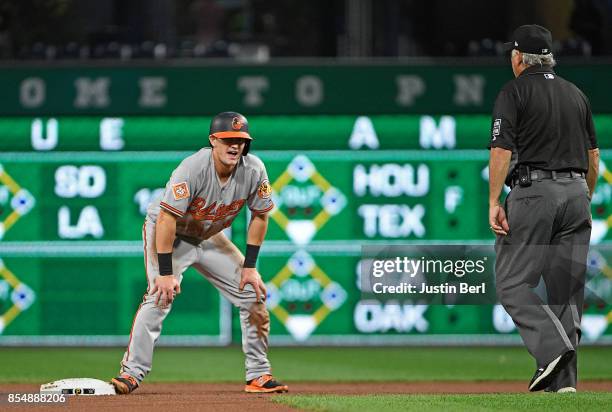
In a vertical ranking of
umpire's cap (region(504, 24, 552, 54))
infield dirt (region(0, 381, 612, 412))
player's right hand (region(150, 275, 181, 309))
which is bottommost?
infield dirt (region(0, 381, 612, 412))

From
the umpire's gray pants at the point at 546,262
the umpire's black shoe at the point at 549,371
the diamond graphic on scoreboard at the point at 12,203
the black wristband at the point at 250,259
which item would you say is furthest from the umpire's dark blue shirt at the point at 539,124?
the diamond graphic on scoreboard at the point at 12,203

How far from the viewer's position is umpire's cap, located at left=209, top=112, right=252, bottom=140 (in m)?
7.30

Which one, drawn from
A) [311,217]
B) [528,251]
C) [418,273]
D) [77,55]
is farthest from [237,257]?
[77,55]

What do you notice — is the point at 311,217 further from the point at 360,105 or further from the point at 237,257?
the point at 237,257

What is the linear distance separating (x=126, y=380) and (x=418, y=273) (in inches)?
69.4

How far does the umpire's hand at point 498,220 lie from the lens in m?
6.58

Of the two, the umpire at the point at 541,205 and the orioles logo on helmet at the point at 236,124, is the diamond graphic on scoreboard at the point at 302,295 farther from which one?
the umpire at the point at 541,205

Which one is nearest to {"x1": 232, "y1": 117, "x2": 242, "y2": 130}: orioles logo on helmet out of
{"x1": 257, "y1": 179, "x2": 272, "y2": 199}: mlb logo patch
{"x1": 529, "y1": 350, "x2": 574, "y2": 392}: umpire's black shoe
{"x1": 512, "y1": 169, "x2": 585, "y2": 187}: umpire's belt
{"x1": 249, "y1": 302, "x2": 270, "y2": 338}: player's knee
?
{"x1": 257, "y1": 179, "x2": 272, "y2": 199}: mlb logo patch

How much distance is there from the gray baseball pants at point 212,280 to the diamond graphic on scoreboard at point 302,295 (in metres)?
3.58

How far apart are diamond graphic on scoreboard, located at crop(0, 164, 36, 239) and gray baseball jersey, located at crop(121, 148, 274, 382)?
3.99 meters

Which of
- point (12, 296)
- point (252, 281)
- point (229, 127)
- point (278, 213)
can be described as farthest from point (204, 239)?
point (12, 296)

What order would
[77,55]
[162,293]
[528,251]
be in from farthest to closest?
[77,55] → [162,293] → [528,251]

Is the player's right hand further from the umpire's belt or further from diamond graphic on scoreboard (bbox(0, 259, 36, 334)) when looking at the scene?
diamond graphic on scoreboard (bbox(0, 259, 36, 334))

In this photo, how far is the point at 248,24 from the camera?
12.3m
